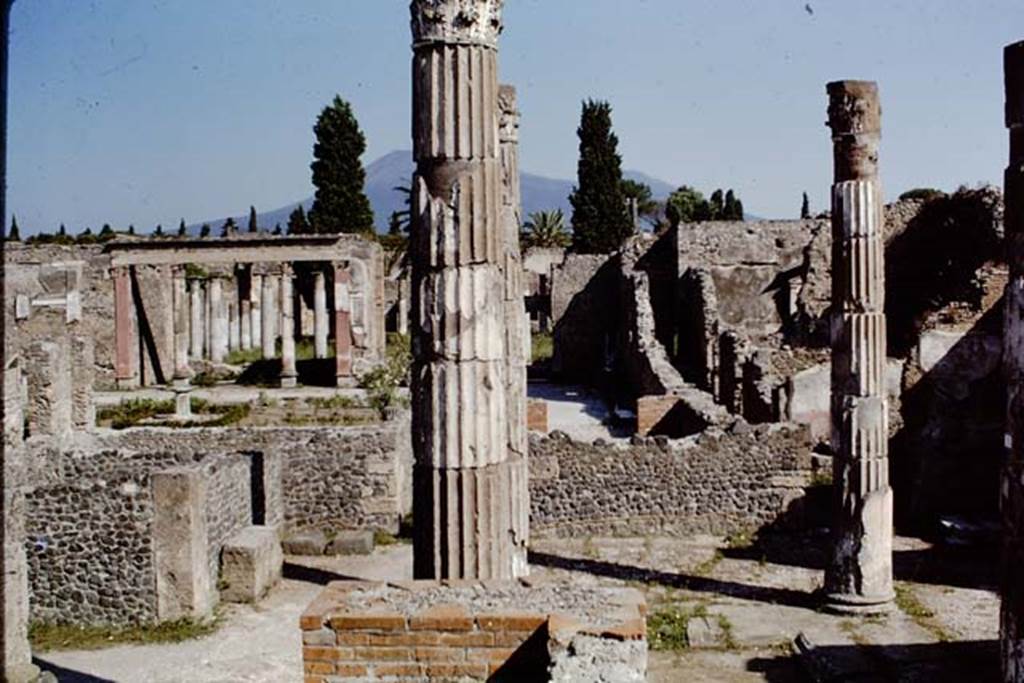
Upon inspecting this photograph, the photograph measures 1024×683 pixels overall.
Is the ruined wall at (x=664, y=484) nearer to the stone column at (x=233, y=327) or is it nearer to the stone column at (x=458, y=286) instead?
the stone column at (x=458, y=286)

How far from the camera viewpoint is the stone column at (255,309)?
1491 inches

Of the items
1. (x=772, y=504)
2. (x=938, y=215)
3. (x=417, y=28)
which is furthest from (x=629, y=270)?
(x=417, y=28)

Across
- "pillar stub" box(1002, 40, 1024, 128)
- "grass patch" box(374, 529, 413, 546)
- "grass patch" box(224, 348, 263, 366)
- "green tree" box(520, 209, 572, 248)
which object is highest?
"green tree" box(520, 209, 572, 248)

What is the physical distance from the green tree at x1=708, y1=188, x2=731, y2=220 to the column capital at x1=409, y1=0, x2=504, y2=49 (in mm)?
55454

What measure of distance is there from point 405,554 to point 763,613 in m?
4.09

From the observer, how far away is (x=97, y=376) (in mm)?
28719

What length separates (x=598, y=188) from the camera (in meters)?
48.9

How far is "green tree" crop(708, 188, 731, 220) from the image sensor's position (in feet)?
203

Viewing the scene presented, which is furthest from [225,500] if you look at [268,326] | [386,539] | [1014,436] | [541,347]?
[541,347]

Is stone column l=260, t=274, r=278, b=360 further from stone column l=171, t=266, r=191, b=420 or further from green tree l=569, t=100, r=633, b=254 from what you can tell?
green tree l=569, t=100, r=633, b=254

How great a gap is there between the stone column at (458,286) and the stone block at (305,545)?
6.31 meters

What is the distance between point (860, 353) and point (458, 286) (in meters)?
5.36

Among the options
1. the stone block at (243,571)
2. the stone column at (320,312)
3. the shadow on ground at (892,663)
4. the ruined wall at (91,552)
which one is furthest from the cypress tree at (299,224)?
the shadow on ground at (892,663)

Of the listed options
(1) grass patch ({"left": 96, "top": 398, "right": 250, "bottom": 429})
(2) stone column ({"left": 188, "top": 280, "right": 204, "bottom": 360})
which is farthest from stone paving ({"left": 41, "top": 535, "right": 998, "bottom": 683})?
(2) stone column ({"left": 188, "top": 280, "right": 204, "bottom": 360})
